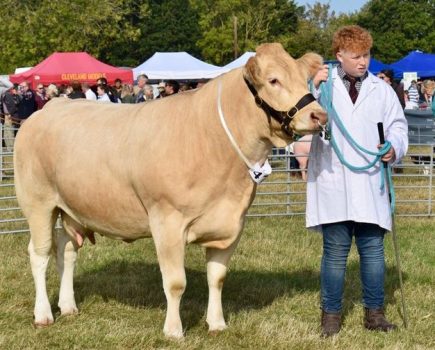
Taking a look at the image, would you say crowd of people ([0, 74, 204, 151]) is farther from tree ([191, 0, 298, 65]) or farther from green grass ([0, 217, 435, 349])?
tree ([191, 0, 298, 65])

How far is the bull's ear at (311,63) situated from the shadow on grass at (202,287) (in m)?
2.17

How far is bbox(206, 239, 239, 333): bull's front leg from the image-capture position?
5.70 m

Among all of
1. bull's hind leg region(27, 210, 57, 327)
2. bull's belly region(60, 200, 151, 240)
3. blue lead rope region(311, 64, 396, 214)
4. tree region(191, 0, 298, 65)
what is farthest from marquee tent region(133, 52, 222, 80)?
tree region(191, 0, 298, 65)

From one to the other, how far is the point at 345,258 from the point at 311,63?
59.6 inches

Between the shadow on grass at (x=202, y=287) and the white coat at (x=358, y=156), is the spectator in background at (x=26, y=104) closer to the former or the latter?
the shadow on grass at (x=202, y=287)

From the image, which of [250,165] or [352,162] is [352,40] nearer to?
[352,162]

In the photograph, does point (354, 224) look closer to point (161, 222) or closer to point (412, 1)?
point (161, 222)

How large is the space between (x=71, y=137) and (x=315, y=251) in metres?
3.60

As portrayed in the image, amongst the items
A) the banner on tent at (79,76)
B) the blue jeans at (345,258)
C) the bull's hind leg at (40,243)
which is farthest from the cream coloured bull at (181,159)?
the banner on tent at (79,76)

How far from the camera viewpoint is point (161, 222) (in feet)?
17.2

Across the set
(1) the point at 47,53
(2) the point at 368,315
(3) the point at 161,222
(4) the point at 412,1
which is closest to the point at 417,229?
(2) the point at 368,315

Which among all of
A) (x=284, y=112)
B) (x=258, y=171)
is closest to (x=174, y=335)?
(x=258, y=171)

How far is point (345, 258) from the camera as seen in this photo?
570 cm

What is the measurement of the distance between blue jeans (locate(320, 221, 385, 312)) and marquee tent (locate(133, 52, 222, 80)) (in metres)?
24.1
